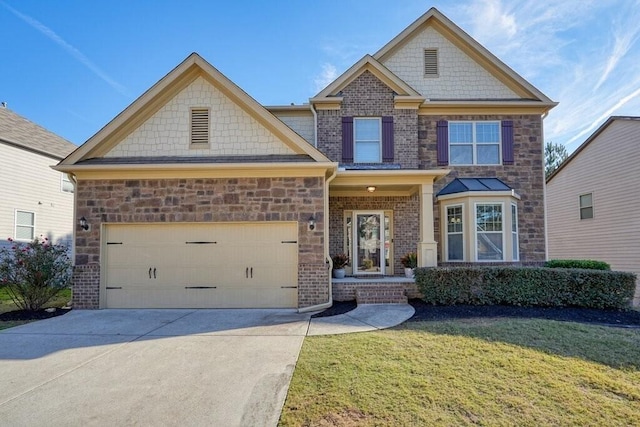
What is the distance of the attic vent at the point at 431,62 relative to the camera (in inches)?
506

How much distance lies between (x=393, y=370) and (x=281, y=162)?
19.0ft

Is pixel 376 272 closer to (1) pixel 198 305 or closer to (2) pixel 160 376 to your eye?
(1) pixel 198 305

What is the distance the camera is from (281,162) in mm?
9016

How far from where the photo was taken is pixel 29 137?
16203 millimetres

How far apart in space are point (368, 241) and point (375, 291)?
3059 millimetres

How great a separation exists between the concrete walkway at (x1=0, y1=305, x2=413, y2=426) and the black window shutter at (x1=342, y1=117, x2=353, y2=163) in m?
5.49

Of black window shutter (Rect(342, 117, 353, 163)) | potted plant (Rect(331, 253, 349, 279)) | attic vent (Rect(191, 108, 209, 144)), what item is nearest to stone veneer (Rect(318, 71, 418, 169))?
black window shutter (Rect(342, 117, 353, 163))

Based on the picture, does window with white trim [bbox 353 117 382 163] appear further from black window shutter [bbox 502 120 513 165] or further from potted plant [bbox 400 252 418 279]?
black window shutter [bbox 502 120 513 165]

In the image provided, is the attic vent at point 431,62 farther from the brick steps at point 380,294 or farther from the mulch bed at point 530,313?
the mulch bed at point 530,313

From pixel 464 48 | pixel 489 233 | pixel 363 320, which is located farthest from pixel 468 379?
pixel 464 48

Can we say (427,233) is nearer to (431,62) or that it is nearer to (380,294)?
(380,294)

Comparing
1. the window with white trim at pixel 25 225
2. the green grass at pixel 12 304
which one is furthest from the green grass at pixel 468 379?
the window with white trim at pixel 25 225

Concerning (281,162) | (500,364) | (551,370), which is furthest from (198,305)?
(551,370)

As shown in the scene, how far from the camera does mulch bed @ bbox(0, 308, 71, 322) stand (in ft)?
26.6
